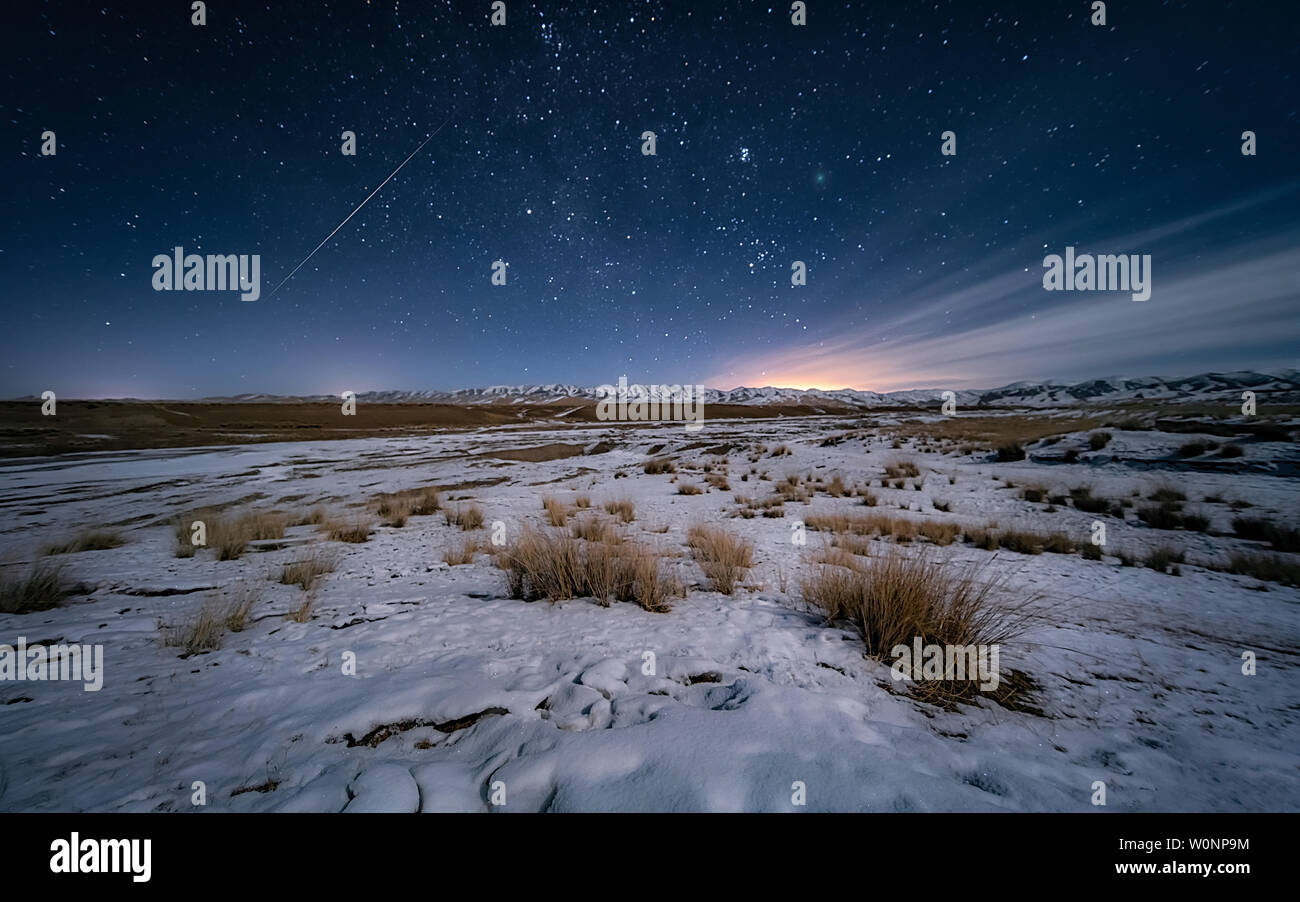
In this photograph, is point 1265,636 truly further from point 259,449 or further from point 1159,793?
point 259,449

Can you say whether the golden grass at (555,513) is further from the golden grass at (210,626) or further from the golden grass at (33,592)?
the golden grass at (33,592)

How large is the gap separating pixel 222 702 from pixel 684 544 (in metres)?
5.31

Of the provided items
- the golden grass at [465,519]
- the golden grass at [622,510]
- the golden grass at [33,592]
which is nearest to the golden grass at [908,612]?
the golden grass at [622,510]

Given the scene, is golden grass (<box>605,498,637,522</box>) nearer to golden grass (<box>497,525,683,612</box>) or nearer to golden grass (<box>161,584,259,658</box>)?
golden grass (<box>497,525,683,612</box>)

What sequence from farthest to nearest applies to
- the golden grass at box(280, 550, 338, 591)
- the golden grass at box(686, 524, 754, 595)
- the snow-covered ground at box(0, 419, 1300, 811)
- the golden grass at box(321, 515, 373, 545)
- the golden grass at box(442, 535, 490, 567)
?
1. the golden grass at box(321, 515, 373, 545)
2. the golden grass at box(442, 535, 490, 567)
3. the golden grass at box(280, 550, 338, 591)
4. the golden grass at box(686, 524, 754, 595)
5. the snow-covered ground at box(0, 419, 1300, 811)

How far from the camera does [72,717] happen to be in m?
2.36

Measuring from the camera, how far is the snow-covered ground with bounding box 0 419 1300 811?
1801 millimetres

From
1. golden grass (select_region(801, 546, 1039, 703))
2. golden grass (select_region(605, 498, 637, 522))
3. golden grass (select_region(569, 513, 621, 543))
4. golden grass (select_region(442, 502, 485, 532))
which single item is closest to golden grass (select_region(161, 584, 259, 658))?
golden grass (select_region(569, 513, 621, 543))

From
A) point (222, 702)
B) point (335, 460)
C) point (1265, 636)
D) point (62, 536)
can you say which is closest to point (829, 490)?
point (1265, 636)

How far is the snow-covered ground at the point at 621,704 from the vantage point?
5.91 feet

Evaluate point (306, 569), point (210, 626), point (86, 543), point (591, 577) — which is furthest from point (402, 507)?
point (591, 577)

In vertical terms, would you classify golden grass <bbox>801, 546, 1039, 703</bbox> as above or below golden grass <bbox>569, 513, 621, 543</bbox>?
above

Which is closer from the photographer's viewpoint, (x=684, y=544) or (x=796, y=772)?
(x=796, y=772)
